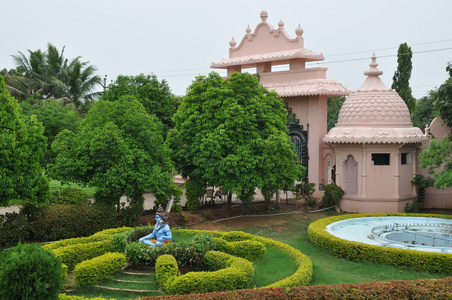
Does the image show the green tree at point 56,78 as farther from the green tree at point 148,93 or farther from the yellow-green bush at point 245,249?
the yellow-green bush at point 245,249

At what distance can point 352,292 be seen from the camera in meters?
9.23

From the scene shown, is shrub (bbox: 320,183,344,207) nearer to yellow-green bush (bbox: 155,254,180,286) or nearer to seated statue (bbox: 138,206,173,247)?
seated statue (bbox: 138,206,173,247)

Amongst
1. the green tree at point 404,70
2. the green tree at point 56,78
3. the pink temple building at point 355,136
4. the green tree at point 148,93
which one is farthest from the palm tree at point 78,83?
the green tree at point 404,70

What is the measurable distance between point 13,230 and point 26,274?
7439 millimetres

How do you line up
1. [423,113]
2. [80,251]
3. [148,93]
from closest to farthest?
1. [80,251]
2. [148,93]
3. [423,113]

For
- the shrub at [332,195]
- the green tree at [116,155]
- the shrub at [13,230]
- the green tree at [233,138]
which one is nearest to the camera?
the shrub at [13,230]

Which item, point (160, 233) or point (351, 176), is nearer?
point (160, 233)

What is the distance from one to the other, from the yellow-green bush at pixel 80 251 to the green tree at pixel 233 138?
5.87 meters

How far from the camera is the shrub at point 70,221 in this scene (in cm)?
1473

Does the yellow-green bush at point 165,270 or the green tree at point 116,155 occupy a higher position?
the green tree at point 116,155

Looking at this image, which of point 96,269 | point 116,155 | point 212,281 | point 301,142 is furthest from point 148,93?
point 212,281

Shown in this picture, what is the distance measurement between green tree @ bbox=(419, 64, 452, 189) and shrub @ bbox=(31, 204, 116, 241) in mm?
11271

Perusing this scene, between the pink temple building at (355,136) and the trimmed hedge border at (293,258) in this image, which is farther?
the pink temple building at (355,136)

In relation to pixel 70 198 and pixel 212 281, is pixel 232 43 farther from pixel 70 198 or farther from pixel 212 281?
pixel 212 281
